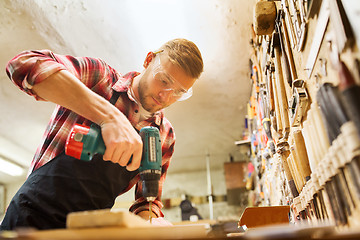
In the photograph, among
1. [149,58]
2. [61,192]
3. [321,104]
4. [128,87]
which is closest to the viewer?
[321,104]

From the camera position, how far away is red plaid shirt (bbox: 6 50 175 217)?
1.42 metres

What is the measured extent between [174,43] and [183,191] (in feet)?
15.3

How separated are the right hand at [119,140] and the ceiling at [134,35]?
5.08 feet

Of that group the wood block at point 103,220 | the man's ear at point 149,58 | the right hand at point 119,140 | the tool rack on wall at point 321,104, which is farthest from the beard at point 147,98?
the wood block at point 103,220

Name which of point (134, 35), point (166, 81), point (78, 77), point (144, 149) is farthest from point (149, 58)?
point (134, 35)

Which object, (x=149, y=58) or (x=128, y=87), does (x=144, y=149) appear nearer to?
(x=128, y=87)

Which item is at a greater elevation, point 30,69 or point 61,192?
point 30,69

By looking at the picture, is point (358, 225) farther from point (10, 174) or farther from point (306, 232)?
point (10, 174)

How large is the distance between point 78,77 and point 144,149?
1.81 feet

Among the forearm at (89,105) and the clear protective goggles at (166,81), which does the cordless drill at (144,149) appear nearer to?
the forearm at (89,105)

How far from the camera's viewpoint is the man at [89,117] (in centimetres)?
141

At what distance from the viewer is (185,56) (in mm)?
2018

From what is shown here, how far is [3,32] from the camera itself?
9.30ft

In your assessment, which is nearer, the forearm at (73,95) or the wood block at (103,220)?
the wood block at (103,220)
